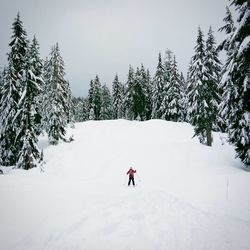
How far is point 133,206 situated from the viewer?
32.6 feet

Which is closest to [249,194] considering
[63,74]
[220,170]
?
[220,170]

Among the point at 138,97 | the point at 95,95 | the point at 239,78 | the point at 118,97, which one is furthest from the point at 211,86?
the point at 118,97

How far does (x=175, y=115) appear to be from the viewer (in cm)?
4584

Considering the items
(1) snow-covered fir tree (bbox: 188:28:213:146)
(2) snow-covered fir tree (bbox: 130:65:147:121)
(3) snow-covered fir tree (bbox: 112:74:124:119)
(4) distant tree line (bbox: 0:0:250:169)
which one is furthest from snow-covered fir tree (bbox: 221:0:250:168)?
(3) snow-covered fir tree (bbox: 112:74:124:119)

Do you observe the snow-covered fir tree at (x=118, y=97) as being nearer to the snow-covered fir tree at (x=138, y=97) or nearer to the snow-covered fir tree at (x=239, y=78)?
the snow-covered fir tree at (x=138, y=97)

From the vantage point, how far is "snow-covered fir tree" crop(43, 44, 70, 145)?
26281mm

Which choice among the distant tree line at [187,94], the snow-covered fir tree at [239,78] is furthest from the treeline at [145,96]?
the snow-covered fir tree at [239,78]

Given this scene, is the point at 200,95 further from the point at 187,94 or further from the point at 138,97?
the point at 138,97

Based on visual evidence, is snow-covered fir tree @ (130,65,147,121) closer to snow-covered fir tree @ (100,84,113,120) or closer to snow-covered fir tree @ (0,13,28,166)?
snow-covered fir tree @ (100,84,113,120)

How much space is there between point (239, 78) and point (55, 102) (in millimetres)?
21953

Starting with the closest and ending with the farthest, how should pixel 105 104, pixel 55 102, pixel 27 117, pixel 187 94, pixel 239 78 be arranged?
pixel 239 78 < pixel 27 117 < pixel 55 102 < pixel 187 94 < pixel 105 104

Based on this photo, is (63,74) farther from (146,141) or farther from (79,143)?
(146,141)

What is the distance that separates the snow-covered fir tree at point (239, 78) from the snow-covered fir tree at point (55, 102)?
20.2 metres

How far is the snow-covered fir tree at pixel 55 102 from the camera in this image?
1035 inches
